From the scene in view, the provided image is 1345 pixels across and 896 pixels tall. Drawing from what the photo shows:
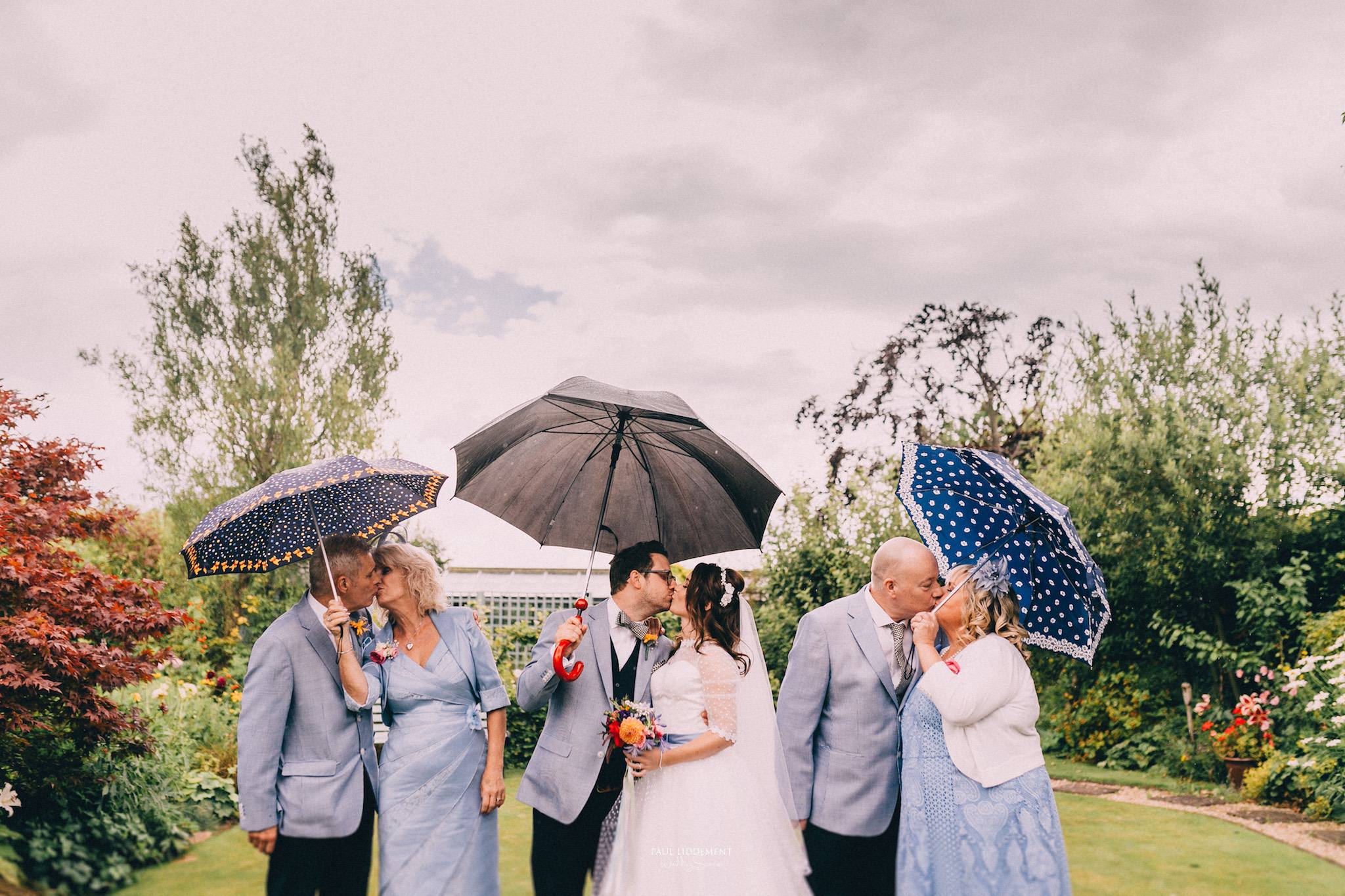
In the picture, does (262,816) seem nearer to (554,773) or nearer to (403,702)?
(403,702)

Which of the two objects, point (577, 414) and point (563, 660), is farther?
point (577, 414)

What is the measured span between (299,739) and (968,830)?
2466 mm

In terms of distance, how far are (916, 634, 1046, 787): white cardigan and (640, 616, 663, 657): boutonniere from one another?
3.92ft

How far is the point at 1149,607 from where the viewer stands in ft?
36.3

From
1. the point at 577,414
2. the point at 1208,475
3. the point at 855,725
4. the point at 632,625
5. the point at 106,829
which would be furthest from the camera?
the point at 1208,475

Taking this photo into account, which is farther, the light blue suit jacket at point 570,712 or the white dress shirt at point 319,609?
the light blue suit jacket at point 570,712

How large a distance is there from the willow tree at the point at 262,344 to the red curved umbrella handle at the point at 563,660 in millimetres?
13610

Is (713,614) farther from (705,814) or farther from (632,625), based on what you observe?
(705,814)

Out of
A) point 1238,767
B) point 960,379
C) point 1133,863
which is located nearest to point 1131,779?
point 1238,767

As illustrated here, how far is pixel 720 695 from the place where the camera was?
376 cm

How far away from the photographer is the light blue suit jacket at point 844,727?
3.62 m

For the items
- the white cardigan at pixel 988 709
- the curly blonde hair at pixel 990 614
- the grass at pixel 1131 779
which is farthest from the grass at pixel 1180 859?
the curly blonde hair at pixel 990 614

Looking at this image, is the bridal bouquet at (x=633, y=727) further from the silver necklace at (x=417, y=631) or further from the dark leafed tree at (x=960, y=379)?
the dark leafed tree at (x=960, y=379)

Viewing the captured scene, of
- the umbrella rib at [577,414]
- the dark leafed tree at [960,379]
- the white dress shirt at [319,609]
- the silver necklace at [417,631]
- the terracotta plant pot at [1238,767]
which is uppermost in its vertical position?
the dark leafed tree at [960,379]
